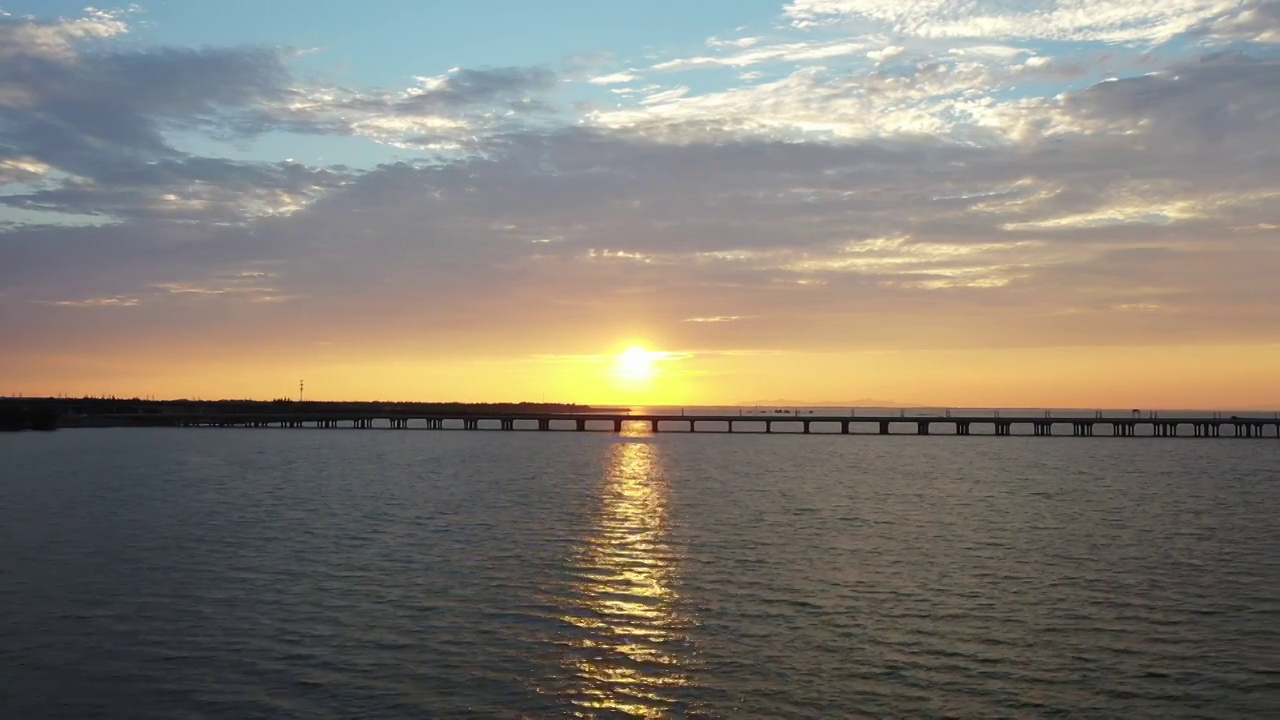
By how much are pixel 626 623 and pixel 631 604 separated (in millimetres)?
2410

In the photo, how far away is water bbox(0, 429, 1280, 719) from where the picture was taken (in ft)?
66.5

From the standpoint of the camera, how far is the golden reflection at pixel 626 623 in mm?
20234

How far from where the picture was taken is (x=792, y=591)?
101 ft

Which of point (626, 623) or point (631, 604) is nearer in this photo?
point (626, 623)

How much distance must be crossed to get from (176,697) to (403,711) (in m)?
4.40

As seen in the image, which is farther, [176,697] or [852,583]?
[852,583]

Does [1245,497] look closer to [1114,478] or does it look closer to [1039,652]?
[1114,478]


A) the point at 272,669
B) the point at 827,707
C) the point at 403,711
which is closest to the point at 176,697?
the point at 272,669

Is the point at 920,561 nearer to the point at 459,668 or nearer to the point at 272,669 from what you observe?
the point at 459,668

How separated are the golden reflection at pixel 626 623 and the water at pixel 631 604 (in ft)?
0.36

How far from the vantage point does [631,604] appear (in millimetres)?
28844

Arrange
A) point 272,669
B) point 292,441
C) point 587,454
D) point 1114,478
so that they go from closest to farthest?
1. point 272,669
2. point 1114,478
3. point 587,454
4. point 292,441

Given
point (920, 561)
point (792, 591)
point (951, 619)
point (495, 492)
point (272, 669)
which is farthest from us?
point (495, 492)

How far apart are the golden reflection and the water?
111 millimetres
